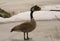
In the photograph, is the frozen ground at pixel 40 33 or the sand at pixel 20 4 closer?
the frozen ground at pixel 40 33

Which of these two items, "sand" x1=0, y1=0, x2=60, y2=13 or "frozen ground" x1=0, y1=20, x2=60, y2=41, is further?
"sand" x1=0, y1=0, x2=60, y2=13

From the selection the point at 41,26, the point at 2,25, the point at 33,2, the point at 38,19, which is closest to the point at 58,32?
the point at 41,26

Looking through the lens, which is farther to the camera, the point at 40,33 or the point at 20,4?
the point at 20,4

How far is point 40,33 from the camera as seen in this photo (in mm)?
1835

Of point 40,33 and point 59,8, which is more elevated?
point 59,8

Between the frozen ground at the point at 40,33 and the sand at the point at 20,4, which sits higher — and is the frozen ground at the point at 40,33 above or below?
below

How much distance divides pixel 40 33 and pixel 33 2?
1651mm

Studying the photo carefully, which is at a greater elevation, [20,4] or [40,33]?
[20,4]

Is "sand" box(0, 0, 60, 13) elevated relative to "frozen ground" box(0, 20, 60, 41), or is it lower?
elevated

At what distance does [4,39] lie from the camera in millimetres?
1691

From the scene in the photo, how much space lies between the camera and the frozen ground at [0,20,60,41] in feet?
5.53

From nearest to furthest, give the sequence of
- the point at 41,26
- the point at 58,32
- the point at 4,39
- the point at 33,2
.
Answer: the point at 4,39 → the point at 58,32 → the point at 41,26 → the point at 33,2

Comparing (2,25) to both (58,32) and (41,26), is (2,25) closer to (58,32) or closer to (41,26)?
(41,26)

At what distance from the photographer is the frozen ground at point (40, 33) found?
5.53 ft
